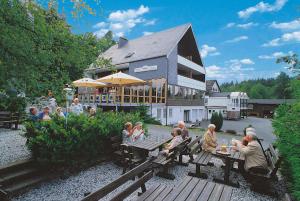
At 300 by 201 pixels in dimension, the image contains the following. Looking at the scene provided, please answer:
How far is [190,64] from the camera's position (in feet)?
101

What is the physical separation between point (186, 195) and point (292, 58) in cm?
337

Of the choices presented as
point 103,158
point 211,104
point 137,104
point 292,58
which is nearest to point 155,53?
point 137,104

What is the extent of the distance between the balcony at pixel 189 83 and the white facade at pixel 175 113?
10.8 feet

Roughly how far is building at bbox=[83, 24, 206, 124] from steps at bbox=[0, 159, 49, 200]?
1336cm

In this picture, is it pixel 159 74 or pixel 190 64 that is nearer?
pixel 159 74

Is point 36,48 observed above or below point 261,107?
above

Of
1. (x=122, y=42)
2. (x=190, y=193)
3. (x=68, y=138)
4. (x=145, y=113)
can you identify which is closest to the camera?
(x=190, y=193)

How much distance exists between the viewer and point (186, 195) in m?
3.47

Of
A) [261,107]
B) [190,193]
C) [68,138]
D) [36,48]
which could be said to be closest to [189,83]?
[68,138]

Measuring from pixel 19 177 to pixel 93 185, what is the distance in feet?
5.93

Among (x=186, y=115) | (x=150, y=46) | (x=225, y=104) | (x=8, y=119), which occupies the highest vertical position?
(x=150, y=46)

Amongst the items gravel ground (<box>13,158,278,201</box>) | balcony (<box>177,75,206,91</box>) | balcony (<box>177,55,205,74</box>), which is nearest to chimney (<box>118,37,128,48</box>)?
balcony (<box>177,55,205,74</box>)

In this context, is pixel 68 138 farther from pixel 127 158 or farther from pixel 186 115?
pixel 186 115

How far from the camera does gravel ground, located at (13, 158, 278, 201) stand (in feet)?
15.9
